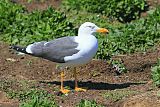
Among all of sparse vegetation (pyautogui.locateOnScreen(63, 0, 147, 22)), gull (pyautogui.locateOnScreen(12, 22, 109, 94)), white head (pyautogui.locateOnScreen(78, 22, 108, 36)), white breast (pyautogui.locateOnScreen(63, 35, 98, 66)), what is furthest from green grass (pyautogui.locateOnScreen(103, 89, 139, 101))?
sparse vegetation (pyautogui.locateOnScreen(63, 0, 147, 22))

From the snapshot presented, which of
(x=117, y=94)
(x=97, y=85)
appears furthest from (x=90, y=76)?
(x=117, y=94)

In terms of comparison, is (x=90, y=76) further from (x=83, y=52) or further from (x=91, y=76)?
(x=83, y=52)

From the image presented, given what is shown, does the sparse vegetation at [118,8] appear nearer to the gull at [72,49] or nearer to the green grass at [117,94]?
the gull at [72,49]

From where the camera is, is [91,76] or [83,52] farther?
[91,76]

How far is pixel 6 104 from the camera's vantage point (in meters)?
7.84

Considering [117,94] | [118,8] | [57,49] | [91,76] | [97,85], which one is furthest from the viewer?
[118,8]

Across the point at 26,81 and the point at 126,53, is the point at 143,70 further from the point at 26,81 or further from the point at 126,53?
the point at 26,81

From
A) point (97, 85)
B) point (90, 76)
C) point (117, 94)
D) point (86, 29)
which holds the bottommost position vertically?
point (117, 94)

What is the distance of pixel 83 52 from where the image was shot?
27.9 ft

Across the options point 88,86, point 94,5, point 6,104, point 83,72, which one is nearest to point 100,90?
point 88,86

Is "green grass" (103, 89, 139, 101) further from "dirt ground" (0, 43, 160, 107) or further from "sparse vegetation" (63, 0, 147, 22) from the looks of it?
"sparse vegetation" (63, 0, 147, 22)

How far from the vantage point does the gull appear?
8547 millimetres

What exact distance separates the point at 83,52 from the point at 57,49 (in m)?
0.46

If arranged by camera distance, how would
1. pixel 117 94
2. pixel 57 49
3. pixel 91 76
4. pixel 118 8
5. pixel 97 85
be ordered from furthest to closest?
pixel 118 8, pixel 91 76, pixel 97 85, pixel 57 49, pixel 117 94
